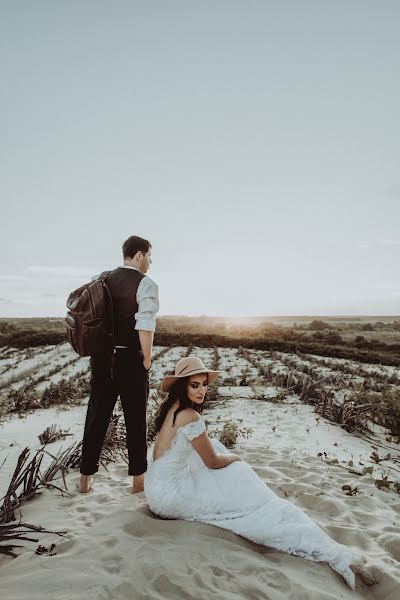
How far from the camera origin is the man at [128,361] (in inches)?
126

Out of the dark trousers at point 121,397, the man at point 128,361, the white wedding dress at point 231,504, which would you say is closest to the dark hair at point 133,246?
the man at point 128,361

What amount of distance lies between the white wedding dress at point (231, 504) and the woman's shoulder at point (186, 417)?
0.11 feet

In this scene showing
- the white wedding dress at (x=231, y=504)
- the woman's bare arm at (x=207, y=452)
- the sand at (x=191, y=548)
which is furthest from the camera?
the woman's bare arm at (x=207, y=452)

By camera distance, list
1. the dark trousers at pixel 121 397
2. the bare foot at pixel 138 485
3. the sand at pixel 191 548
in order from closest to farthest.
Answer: the sand at pixel 191 548 < the dark trousers at pixel 121 397 < the bare foot at pixel 138 485

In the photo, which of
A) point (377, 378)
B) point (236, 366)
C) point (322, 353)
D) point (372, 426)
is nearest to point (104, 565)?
point (372, 426)

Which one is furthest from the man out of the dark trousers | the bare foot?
the bare foot

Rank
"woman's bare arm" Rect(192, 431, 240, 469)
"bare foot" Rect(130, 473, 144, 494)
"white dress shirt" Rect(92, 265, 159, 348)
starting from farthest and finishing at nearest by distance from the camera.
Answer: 1. "bare foot" Rect(130, 473, 144, 494)
2. "white dress shirt" Rect(92, 265, 159, 348)
3. "woman's bare arm" Rect(192, 431, 240, 469)

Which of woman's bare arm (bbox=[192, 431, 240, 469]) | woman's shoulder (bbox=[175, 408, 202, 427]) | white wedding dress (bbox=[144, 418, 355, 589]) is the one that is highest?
woman's shoulder (bbox=[175, 408, 202, 427])

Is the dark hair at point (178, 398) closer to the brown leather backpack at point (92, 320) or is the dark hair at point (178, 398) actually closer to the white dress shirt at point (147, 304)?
the white dress shirt at point (147, 304)

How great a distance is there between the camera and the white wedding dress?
246cm

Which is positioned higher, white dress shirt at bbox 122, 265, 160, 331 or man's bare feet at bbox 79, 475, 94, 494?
white dress shirt at bbox 122, 265, 160, 331

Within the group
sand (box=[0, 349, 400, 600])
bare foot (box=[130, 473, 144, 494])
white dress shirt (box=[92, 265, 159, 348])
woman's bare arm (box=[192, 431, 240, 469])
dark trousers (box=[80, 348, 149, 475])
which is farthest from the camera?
bare foot (box=[130, 473, 144, 494])

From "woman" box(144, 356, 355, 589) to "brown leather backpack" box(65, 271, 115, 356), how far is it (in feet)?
2.02

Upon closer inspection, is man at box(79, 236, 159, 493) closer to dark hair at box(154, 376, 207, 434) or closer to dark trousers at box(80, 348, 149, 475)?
dark trousers at box(80, 348, 149, 475)
